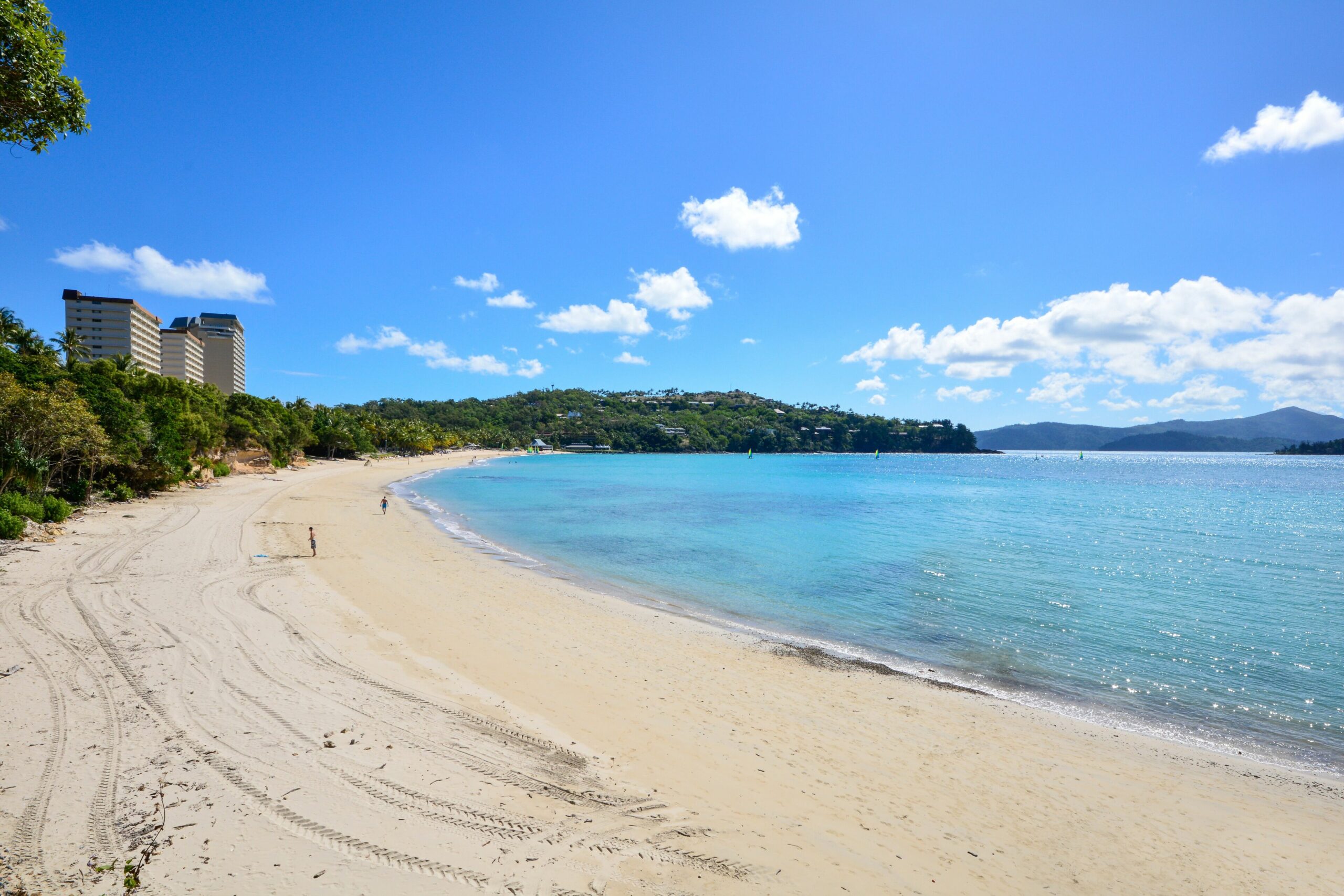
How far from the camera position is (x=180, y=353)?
138000 mm

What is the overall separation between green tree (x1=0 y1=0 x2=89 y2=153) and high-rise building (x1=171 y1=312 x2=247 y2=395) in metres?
188

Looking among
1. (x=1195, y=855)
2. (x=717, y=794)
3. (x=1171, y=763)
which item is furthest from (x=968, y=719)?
(x=717, y=794)

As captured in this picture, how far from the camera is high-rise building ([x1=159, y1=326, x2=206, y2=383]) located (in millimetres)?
134625

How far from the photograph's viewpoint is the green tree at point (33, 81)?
4.50 meters

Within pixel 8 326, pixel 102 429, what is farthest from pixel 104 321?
pixel 102 429

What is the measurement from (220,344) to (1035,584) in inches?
8004

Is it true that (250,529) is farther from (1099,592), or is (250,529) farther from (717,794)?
(1099,592)

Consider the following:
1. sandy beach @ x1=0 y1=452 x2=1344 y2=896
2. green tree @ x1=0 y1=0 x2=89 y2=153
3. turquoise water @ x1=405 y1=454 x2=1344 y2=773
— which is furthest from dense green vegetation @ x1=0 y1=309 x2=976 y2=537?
green tree @ x1=0 y1=0 x2=89 y2=153

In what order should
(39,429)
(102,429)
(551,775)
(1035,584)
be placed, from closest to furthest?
(551,775)
(39,429)
(1035,584)
(102,429)

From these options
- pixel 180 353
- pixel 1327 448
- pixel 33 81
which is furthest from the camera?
pixel 1327 448

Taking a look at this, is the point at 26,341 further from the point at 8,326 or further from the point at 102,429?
the point at 102,429

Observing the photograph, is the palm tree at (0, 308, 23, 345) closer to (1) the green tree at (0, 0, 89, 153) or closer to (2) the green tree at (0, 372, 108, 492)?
(2) the green tree at (0, 372, 108, 492)

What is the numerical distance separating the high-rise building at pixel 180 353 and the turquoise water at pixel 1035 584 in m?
131

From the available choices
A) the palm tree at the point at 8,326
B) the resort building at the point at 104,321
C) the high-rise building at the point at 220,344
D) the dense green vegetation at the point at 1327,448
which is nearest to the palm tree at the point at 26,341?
the palm tree at the point at 8,326
